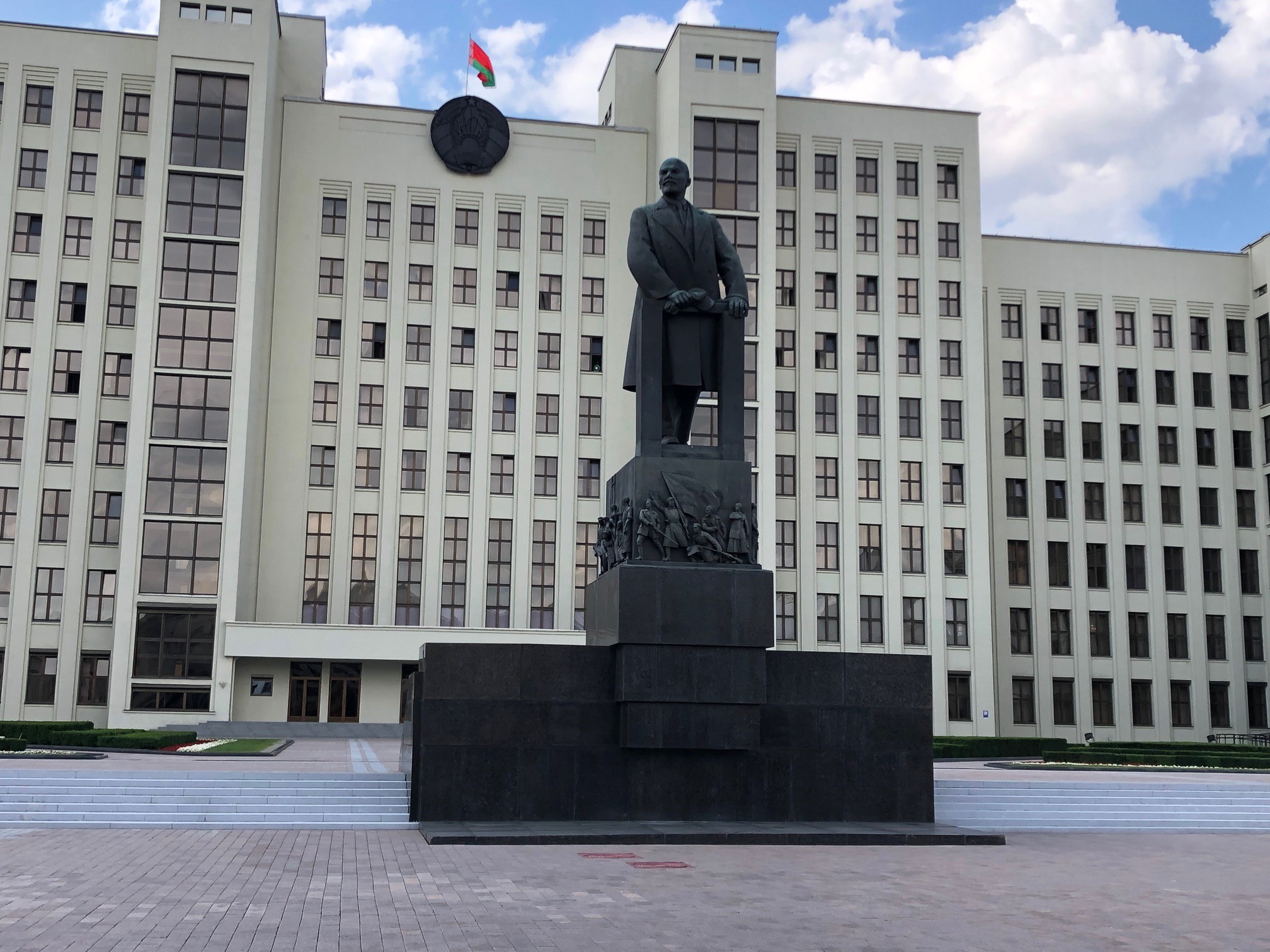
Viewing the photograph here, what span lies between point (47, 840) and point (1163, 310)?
173 feet

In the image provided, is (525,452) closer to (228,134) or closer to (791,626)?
Answer: (791,626)

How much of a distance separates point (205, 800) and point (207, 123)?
36.9 m

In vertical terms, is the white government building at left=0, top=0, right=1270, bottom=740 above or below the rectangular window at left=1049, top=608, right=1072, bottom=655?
above

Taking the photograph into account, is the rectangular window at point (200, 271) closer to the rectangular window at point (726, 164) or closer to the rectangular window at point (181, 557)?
the rectangular window at point (181, 557)

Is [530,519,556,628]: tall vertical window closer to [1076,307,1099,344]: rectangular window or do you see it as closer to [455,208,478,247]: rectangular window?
[455,208,478,247]: rectangular window

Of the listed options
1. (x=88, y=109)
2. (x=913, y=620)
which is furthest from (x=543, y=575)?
(x=88, y=109)

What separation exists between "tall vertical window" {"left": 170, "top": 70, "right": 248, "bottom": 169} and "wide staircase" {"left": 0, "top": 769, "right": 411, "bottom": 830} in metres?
34.4

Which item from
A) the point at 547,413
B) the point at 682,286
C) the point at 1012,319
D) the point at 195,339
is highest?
the point at 1012,319

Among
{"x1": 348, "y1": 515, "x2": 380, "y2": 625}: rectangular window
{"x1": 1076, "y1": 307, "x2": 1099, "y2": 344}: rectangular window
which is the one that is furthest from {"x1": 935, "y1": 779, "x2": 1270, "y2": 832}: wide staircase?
{"x1": 1076, "y1": 307, "x2": 1099, "y2": 344}: rectangular window

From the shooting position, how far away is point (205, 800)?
1639 centimetres

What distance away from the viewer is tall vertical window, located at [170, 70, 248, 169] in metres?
47.1

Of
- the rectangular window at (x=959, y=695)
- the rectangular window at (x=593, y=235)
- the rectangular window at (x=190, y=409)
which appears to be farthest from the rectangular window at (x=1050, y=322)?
the rectangular window at (x=190, y=409)

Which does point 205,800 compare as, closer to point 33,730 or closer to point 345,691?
point 33,730

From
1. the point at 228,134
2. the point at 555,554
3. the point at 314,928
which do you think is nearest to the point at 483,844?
the point at 314,928
